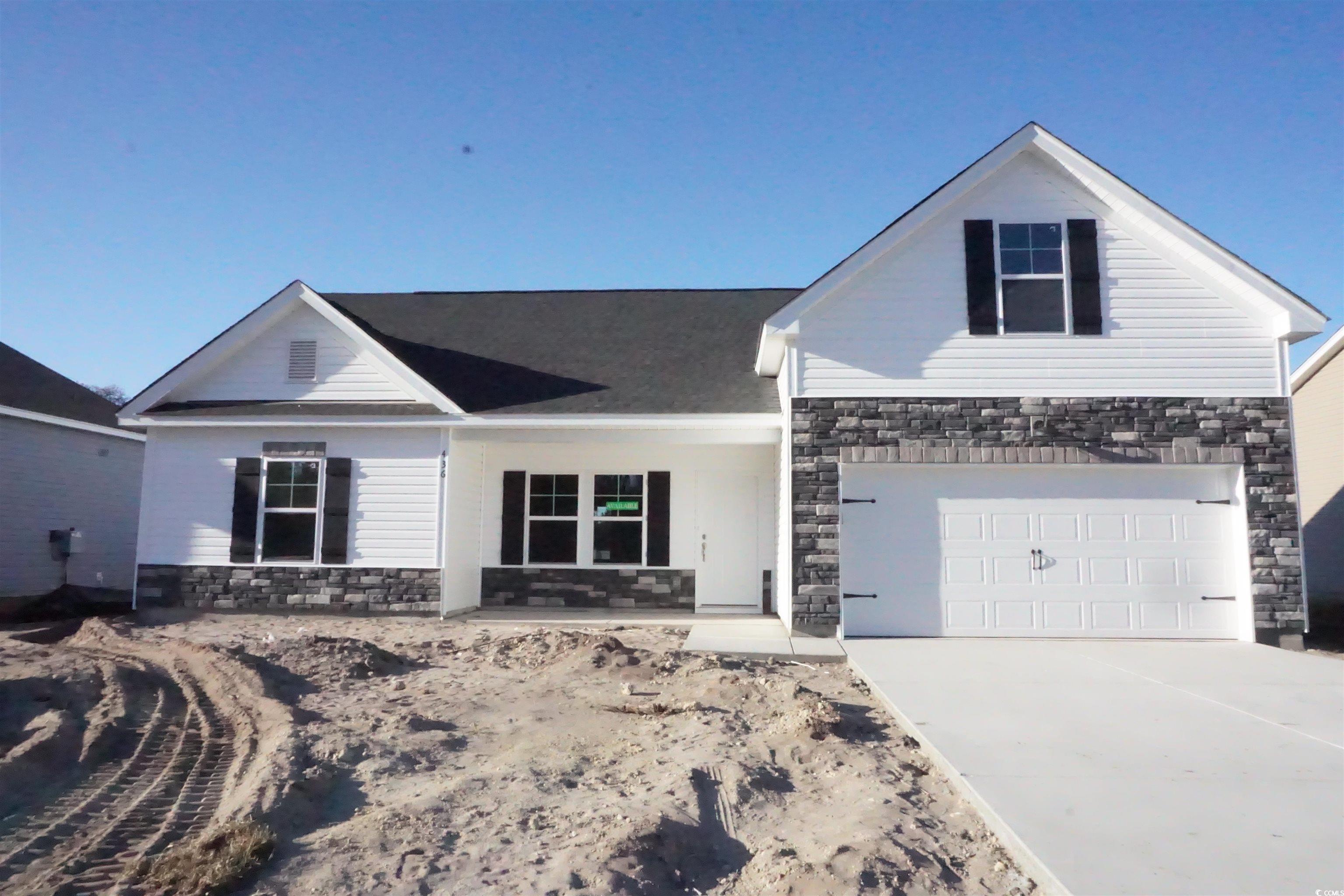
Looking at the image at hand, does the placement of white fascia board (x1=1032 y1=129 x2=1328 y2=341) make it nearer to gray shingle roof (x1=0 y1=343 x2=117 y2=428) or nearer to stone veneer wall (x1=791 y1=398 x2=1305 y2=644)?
stone veneer wall (x1=791 y1=398 x2=1305 y2=644)

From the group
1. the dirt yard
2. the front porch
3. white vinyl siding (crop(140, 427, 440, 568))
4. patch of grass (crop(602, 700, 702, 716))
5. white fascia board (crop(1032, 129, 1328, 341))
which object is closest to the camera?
the dirt yard

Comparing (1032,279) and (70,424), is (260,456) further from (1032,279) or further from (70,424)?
(1032,279)

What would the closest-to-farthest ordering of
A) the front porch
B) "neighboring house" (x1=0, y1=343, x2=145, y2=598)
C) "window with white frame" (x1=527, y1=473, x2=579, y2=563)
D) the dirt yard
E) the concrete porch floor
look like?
the dirt yard
the concrete porch floor
the front porch
"window with white frame" (x1=527, y1=473, x2=579, y2=563)
"neighboring house" (x1=0, y1=343, x2=145, y2=598)

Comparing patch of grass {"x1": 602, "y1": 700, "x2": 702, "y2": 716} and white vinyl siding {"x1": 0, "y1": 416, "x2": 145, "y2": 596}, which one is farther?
white vinyl siding {"x1": 0, "y1": 416, "x2": 145, "y2": 596}

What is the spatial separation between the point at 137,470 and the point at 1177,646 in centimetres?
1915

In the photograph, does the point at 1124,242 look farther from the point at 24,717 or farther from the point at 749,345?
the point at 24,717

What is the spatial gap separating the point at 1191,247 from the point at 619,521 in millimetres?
8642

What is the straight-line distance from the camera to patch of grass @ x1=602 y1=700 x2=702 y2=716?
661 centimetres

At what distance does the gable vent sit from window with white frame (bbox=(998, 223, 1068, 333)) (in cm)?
957

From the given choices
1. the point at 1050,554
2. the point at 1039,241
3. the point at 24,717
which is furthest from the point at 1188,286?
Answer: the point at 24,717

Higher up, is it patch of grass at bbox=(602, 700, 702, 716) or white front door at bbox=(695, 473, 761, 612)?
white front door at bbox=(695, 473, 761, 612)

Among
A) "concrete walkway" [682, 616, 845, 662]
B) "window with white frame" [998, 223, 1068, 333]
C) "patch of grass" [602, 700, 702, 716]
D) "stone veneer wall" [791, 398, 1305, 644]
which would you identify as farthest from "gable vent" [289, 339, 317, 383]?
"window with white frame" [998, 223, 1068, 333]

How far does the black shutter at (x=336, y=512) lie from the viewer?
40.2 feet

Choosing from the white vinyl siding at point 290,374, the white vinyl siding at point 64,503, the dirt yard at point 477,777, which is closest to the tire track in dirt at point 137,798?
the dirt yard at point 477,777
